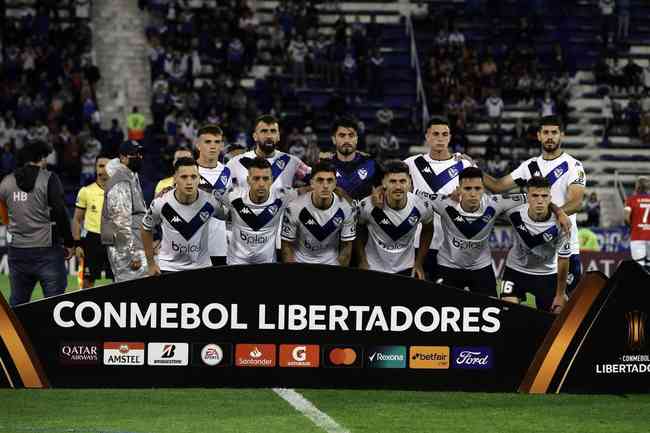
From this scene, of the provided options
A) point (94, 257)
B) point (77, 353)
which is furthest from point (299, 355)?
point (94, 257)

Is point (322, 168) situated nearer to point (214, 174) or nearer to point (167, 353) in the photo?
point (214, 174)

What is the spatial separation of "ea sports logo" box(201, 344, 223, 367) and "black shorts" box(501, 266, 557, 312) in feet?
9.52

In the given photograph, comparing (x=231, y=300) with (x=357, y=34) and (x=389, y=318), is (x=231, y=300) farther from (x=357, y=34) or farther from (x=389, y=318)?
(x=357, y=34)

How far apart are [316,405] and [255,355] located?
2.56ft

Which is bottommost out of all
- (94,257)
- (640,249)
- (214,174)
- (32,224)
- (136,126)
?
(640,249)

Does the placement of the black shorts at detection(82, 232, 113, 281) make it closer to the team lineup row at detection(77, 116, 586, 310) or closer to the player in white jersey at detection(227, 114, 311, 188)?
the team lineup row at detection(77, 116, 586, 310)

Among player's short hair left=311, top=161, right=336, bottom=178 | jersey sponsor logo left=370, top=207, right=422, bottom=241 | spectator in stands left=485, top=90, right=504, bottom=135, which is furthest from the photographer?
spectator in stands left=485, top=90, right=504, bottom=135

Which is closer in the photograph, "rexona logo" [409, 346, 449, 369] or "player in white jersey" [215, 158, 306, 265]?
"rexona logo" [409, 346, 449, 369]

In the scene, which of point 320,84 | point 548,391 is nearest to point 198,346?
point 548,391

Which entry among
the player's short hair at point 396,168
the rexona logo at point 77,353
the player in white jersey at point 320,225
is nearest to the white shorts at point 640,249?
the player's short hair at point 396,168

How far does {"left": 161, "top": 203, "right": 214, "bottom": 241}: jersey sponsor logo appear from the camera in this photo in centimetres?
1107

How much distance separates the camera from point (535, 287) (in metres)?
11.7

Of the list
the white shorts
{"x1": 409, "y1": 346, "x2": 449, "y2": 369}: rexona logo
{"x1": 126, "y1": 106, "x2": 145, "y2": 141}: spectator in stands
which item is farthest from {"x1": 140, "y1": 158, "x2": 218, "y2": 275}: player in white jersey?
{"x1": 126, "y1": 106, "x2": 145, "y2": 141}: spectator in stands

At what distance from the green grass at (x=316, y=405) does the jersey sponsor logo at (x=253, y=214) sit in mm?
1705
